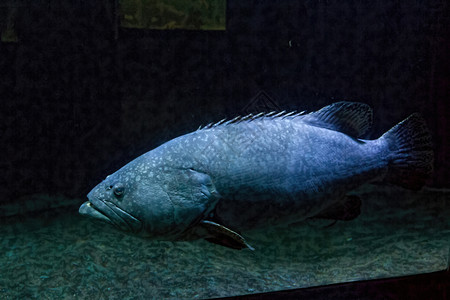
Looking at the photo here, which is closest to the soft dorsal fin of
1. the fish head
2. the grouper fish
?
the grouper fish

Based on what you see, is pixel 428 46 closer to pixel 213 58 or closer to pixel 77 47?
pixel 213 58

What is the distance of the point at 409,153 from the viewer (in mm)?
2623

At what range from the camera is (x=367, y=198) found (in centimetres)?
416

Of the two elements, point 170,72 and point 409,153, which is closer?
point 409,153

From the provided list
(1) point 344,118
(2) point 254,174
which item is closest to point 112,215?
(2) point 254,174

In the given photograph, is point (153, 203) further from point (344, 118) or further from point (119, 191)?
point (344, 118)

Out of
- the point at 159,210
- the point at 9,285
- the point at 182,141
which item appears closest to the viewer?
the point at 159,210

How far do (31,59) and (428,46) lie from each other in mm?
3822

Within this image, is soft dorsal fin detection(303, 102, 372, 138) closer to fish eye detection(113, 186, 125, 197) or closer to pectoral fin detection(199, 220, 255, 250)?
pectoral fin detection(199, 220, 255, 250)

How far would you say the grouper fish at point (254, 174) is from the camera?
6.45ft

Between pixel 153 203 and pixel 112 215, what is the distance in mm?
224

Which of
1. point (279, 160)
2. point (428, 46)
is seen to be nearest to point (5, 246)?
point (279, 160)

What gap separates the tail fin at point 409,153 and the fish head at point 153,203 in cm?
140

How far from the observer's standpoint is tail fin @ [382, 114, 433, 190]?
8.55ft
